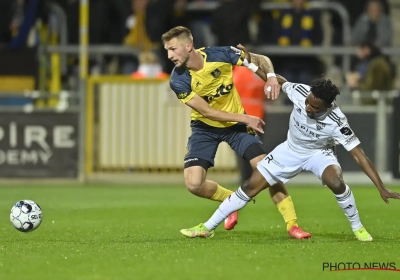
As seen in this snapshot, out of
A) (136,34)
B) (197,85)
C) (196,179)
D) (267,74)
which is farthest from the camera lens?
(136,34)

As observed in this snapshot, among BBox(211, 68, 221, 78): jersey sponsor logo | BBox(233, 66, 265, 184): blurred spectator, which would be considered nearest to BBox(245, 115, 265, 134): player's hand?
BBox(211, 68, 221, 78): jersey sponsor logo

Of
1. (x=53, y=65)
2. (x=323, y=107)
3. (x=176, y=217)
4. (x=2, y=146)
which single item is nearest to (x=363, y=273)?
(x=323, y=107)

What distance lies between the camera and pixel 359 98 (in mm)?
→ 17641

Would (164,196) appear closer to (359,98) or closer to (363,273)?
(359,98)

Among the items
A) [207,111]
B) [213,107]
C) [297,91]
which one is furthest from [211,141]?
[297,91]

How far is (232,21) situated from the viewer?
61.1 feet

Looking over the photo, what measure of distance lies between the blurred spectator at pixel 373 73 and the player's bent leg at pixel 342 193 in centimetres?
852

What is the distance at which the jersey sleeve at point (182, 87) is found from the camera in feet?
32.5

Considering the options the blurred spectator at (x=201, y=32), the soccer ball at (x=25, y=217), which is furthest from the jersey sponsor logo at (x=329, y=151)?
the blurred spectator at (x=201, y=32)

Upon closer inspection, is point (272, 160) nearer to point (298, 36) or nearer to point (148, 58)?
point (148, 58)

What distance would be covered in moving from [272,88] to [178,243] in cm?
176

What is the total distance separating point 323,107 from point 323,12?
37.0ft

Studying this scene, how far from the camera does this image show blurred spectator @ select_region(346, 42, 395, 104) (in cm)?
1778

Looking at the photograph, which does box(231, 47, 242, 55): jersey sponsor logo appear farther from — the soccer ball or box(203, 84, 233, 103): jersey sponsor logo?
the soccer ball
